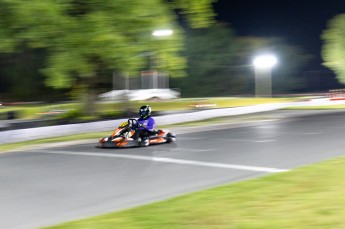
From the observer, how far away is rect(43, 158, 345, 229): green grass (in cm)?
A: 571

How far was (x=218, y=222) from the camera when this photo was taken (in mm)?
5777

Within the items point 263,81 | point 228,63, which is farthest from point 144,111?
point 263,81

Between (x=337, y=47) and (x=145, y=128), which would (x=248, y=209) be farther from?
(x=337, y=47)

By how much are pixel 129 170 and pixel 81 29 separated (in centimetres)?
907

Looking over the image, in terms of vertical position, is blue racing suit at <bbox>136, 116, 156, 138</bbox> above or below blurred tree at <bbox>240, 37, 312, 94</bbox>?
below

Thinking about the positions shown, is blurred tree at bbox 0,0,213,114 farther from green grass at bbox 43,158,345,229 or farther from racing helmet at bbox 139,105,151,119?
green grass at bbox 43,158,345,229

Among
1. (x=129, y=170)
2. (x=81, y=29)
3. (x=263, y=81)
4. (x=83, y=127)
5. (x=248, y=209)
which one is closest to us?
(x=248, y=209)

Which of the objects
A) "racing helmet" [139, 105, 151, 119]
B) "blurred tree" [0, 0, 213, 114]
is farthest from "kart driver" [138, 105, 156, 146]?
"blurred tree" [0, 0, 213, 114]

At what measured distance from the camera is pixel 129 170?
10.3 m

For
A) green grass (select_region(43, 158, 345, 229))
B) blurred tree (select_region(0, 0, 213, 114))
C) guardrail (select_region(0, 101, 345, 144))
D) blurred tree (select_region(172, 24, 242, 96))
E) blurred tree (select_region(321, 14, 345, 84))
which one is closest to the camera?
green grass (select_region(43, 158, 345, 229))

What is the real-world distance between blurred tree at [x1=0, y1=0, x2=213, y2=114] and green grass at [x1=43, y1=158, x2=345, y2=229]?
36.8 ft

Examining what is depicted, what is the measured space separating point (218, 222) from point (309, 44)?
7224cm

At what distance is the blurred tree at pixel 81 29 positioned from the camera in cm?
1708

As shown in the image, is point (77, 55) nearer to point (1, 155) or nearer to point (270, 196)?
point (1, 155)
